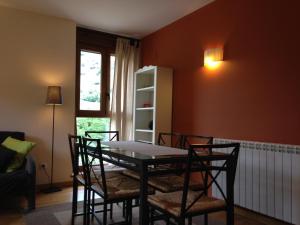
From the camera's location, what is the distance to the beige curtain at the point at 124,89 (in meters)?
4.79

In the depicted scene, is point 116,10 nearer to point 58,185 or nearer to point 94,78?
point 94,78

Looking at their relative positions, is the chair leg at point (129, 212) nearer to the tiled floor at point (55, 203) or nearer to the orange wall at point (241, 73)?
the tiled floor at point (55, 203)

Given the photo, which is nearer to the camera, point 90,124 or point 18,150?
point 18,150

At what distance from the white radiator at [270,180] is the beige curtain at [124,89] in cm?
239

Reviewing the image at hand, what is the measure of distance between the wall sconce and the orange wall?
0.24ft

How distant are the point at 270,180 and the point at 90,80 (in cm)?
325

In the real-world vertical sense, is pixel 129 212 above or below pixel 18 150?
below

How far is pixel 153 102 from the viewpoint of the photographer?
4.25m

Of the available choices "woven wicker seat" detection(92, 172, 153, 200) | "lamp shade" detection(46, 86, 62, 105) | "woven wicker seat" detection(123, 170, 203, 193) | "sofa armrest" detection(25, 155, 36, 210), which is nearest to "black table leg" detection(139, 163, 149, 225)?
"woven wicker seat" detection(92, 172, 153, 200)

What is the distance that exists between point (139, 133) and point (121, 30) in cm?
182

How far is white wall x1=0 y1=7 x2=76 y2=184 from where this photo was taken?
3.78 meters

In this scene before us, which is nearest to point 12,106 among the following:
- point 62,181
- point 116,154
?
point 62,181

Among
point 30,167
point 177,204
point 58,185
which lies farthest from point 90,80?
point 177,204

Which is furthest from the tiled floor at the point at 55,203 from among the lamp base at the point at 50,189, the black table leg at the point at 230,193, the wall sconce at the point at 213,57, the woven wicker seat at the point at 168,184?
the wall sconce at the point at 213,57
